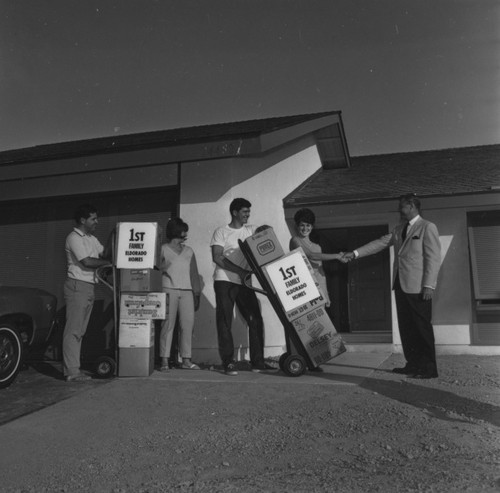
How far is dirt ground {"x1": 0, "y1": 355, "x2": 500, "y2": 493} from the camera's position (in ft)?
9.75

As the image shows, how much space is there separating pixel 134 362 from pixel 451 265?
4.96 metres

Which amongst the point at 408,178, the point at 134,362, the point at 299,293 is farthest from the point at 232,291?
the point at 408,178

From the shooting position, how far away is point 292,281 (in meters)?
5.74

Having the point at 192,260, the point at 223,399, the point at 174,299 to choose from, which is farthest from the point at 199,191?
the point at 223,399

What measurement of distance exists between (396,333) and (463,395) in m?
3.65

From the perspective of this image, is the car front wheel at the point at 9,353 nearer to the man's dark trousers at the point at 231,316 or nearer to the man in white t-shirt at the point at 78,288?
the man in white t-shirt at the point at 78,288

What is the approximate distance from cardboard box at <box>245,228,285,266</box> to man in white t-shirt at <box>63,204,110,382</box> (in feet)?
5.68

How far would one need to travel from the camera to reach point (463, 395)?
467 cm

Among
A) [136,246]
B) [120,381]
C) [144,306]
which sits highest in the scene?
[136,246]

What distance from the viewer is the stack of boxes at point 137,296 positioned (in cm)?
592

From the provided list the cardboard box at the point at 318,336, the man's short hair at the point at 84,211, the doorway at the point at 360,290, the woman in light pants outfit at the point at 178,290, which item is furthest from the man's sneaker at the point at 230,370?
Result: the doorway at the point at 360,290

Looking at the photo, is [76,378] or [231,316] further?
[231,316]

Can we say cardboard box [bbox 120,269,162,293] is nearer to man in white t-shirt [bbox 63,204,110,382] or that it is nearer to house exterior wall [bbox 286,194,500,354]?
man in white t-shirt [bbox 63,204,110,382]

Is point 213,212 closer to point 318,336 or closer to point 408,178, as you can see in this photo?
point 318,336
